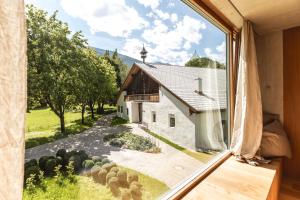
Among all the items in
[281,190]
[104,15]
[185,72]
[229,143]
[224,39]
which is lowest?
[281,190]

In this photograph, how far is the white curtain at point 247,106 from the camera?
2068 millimetres

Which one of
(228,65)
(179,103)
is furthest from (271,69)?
(179,103)

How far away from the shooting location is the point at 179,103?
1859mm

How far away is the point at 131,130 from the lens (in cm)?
136

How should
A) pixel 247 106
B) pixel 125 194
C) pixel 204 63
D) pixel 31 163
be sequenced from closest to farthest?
1. pixel 31 163
2. pixel 125 194
3. pixel 247 106
4. pixel 204 63

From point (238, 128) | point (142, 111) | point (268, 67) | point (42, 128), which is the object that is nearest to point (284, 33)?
point (268, 67)

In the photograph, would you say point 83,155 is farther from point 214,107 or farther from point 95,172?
point 214,107

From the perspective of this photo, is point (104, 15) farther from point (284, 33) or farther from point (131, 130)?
point (284, 33)

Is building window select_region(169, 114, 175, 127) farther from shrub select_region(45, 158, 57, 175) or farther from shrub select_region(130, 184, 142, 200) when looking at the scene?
shrub select_region(45, 158, 57, 175)

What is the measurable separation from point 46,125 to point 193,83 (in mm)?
1618

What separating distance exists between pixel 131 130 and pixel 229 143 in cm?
149

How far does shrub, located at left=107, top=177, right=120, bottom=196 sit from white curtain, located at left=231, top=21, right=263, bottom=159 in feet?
4.60

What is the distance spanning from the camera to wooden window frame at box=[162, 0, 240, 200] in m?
1.50

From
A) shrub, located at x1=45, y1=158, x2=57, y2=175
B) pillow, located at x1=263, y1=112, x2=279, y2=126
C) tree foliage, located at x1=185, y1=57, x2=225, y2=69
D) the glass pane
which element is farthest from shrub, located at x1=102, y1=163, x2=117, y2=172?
pillow, located at x1=263, y1=112, x2=279, y2=126
